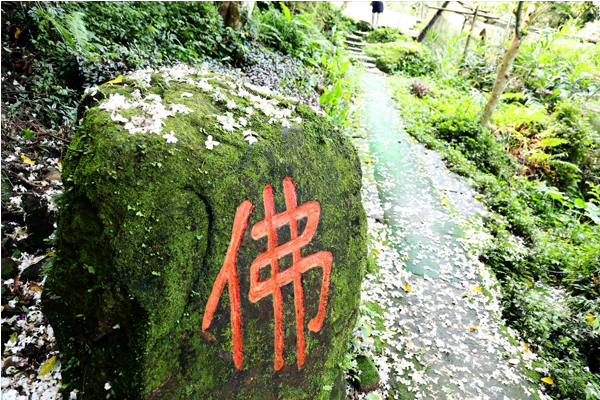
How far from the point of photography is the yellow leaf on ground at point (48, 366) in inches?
94.0

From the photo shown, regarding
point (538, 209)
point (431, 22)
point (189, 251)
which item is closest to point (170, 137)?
point (189, 251)

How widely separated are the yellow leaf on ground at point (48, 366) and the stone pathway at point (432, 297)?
2587mm

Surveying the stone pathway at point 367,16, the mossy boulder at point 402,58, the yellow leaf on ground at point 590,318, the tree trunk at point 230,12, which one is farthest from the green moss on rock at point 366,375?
the stone pathway at point 367,16

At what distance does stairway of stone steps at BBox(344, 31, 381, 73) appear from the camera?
14.3 metres

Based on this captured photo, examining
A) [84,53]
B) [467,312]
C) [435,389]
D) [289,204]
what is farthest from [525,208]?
[84,53]

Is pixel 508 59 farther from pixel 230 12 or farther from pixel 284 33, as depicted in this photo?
pixel 230 12

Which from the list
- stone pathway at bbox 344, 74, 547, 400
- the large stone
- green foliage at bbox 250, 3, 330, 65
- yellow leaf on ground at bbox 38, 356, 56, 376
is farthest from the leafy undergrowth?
yellow leaf on ground at bbox 38, 356, 56, 376

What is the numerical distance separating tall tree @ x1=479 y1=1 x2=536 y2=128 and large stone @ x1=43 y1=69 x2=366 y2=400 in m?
7.26

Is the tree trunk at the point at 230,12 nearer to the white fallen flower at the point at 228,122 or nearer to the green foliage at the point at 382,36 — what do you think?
the white fallen flower at the point at 228,122

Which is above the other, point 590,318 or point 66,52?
point 66,52

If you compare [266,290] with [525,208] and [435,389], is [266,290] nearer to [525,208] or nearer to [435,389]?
[435,389]

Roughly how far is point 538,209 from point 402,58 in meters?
9.95

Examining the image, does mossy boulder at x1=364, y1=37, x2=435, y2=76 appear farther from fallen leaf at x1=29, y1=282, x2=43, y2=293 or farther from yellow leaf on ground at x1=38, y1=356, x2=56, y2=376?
yellow leaf on ground at x1=38, y1=356, x2=56, y2=376

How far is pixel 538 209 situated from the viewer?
7586 mm
